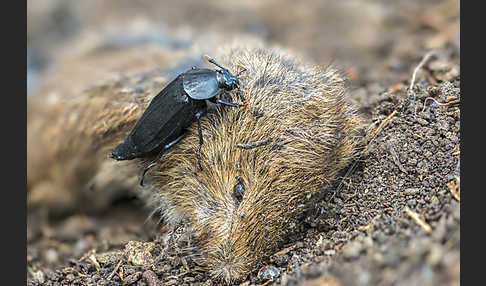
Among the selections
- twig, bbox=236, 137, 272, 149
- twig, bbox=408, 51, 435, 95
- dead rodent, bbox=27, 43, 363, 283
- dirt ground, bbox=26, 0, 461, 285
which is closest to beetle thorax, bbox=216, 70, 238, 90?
dead rodent, bbox=27, 43, 363, 283

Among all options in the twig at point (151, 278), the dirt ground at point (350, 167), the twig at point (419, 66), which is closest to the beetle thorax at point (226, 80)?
the dirt ground at point (350, 167)

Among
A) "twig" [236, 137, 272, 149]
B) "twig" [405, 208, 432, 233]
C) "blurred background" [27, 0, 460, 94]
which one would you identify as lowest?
"twig" [405, 208, 432, 233]

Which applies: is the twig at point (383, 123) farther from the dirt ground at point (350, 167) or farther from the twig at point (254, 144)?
the twig at point (254, 144)

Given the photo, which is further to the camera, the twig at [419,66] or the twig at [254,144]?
the twig at [419,66]

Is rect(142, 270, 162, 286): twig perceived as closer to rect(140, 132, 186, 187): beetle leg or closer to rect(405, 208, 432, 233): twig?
rect(140, 132, 186, 187): beetle leg

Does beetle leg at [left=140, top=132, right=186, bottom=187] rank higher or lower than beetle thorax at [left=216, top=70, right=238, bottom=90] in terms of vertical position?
lower

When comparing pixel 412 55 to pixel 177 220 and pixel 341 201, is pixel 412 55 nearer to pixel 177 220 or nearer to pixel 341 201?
pixel 341 201

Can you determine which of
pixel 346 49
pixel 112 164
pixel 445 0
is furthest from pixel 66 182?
pixel 445 0
